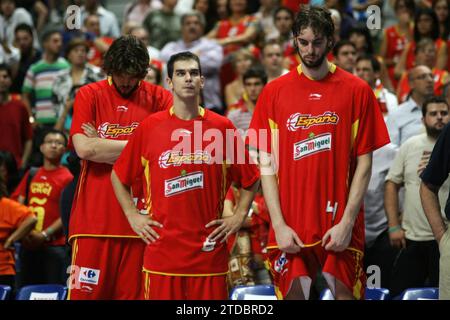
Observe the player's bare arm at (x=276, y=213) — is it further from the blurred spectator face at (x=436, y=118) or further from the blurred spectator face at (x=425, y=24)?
the blurred spectator face at (x=425, y=24)

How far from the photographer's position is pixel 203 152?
6477mm

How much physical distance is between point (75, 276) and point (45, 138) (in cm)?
332

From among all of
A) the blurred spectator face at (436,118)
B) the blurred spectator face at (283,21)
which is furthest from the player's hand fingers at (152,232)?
the blurred spectator face at (283,21)

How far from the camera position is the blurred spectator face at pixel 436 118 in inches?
336

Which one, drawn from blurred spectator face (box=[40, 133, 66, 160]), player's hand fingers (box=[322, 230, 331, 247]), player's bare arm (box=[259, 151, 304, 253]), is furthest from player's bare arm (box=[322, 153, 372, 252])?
blurred spectator face (box=[40, 133, 66, 160])

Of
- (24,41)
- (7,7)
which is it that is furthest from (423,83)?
(7,7)

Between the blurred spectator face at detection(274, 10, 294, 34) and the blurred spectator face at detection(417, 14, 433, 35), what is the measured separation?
1.58 meters

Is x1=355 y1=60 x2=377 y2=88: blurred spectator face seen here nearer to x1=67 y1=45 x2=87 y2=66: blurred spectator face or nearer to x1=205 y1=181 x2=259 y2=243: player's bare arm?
x1=67 y1=45 x2=87 y2=66: blurred spectator face

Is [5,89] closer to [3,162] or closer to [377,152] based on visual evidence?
[3,162]

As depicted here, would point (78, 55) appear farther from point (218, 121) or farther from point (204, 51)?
point (218, 121)

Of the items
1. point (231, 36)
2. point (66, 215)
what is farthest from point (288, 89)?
point (231, 36)

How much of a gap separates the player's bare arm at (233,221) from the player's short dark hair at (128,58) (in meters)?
1.12

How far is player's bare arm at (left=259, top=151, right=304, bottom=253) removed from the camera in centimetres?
600

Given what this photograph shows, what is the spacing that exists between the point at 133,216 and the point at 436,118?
321 centimetres
